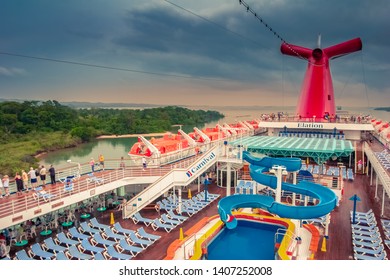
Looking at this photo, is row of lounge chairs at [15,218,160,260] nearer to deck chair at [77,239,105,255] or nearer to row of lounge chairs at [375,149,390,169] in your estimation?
deck chair at [77,239,105,255]

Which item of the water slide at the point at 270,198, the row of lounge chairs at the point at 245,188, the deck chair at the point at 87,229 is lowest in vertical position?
the deck chair at the point at 87,229

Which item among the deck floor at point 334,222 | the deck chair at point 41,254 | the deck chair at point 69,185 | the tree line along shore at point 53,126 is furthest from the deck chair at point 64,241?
the tree line along shore at point 53,126

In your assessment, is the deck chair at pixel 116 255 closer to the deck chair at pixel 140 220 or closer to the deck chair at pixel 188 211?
the deck chair at pixel 140 220

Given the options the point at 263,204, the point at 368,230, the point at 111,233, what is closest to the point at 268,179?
the point at 263,204

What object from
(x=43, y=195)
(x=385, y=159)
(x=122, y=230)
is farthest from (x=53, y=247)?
(x=385, y=159)

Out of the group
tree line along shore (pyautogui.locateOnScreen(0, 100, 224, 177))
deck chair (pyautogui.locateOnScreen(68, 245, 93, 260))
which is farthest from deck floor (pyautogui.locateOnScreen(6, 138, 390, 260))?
tree line along shore (pyautogui.locateOnScreen(0, 100, 224, 177))

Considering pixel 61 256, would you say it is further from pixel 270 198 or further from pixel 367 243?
pixel 367 243

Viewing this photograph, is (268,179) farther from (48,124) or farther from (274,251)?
(48,124)
